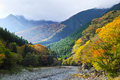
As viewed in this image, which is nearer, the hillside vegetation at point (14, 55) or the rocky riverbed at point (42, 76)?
the rocky riverbed at point (42, 76)

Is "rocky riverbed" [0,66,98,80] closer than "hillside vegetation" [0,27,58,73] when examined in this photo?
Yes

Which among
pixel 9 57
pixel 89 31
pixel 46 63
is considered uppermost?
pixel 89 31

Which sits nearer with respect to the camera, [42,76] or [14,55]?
[42,76]

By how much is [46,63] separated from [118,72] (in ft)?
206

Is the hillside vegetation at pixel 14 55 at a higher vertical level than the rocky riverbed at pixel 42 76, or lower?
higher

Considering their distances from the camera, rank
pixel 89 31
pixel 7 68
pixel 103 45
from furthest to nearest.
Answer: pixel 89 31 < pixel 7 68 < pixel 103 45

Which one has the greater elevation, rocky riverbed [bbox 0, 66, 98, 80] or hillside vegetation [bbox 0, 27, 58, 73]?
hillside vegetation [bbox 0, 27, 58, 73]

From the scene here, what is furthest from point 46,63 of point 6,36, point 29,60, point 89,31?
point 89,31

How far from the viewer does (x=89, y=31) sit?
260 ft

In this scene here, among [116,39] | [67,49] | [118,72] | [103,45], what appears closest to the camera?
[118,72]

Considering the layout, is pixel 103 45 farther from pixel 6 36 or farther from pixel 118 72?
pixel 6 36

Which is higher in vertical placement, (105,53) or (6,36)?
(6,36)

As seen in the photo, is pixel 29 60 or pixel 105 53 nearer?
pixel 105 53

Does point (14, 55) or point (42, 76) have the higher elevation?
point (14, 55)
